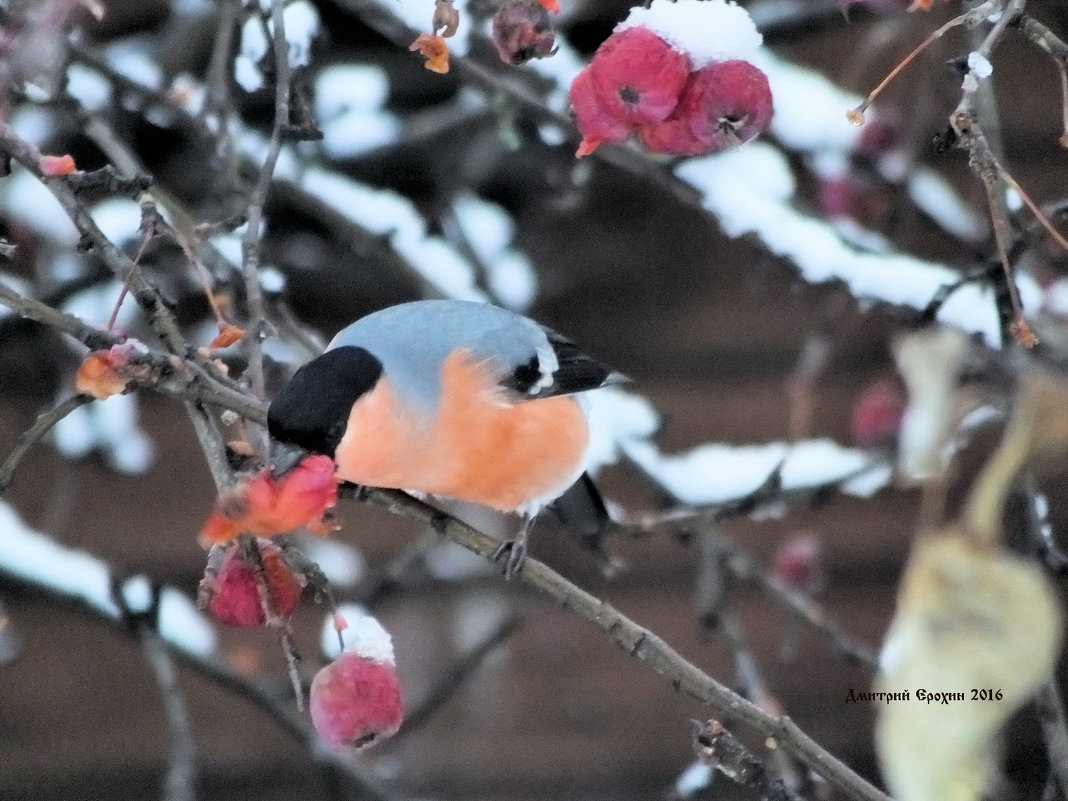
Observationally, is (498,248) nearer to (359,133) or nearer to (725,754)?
(359,133)

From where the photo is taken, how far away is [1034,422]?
0.39m

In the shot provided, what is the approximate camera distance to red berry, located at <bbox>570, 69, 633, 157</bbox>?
1389 mm

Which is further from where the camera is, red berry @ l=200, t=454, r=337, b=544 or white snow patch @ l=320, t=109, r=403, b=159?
white snow patch @ l=320, t=109, r=403, b=159

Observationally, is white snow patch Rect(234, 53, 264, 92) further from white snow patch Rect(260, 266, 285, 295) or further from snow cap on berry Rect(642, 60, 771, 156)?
snow cap on berry Rect(642, 60, 771, 156)

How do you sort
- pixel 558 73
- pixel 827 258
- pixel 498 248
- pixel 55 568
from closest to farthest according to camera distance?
1. pixel 827 258
2. pixel 55 568
3. pixel 558 73
4. pixel 498 248


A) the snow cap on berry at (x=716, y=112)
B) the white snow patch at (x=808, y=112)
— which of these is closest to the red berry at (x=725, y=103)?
the snow cap on berry at (x=716, y=112)

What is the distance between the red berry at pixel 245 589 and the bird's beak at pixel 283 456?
0.08 meters

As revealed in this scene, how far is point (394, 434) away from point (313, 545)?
4.17 feet

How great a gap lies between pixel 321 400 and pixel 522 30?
0.48 m

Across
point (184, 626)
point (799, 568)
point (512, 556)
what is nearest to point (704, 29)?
point (512, 556)

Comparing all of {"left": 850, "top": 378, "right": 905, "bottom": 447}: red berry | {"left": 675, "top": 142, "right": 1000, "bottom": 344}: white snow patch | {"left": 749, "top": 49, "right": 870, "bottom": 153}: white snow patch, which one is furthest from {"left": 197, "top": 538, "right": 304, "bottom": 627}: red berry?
{"left": 749, "top": 49, "right": 870, "bottom": 153}: white snow patch

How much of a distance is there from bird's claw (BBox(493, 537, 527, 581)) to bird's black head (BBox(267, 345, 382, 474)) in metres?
0.25

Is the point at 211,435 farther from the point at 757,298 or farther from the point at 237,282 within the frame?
the point at 757,298

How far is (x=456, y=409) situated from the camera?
6.01ft
